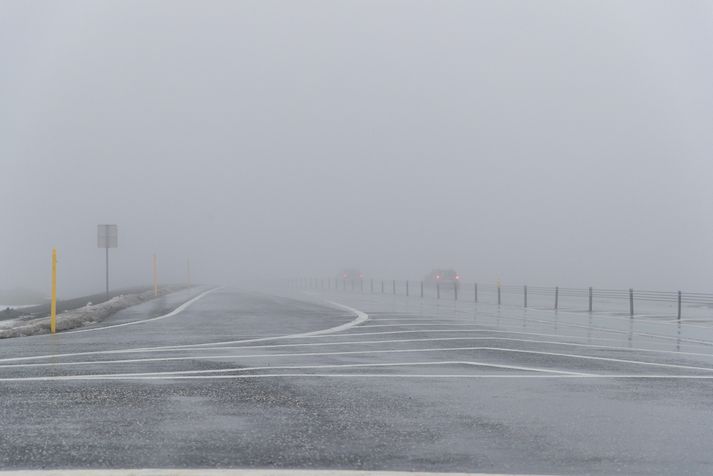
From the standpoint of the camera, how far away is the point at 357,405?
24.3 ft

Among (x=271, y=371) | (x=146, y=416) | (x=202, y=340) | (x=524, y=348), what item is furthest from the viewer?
(x=202, y=340)

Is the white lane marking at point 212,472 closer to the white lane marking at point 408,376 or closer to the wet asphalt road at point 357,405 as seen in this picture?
the wet asphalt road at point 357,405

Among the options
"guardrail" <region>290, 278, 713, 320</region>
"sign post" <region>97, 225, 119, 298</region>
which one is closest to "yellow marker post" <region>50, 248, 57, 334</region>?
"sign post" <region>97, 225, 119, 298</region>

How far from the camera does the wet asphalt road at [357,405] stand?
541 cm

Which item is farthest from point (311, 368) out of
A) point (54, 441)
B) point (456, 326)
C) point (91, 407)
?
point (456, 326)

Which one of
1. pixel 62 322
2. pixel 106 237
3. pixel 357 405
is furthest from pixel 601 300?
pixel 357 405

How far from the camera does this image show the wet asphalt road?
213 inches

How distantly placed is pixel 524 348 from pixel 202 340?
6.48m

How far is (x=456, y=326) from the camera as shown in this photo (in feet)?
63.1

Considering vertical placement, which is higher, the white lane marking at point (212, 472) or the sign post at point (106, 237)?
the sign post at point (106, 237)

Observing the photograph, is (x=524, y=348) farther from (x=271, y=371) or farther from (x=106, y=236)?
(x=106, y=236)

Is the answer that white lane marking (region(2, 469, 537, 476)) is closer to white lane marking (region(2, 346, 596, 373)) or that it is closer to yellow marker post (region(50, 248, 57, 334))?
white lane marking (region(2, 346, 596, 373))

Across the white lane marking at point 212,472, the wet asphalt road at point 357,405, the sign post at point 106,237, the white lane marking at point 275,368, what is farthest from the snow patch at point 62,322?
the white lane marking at point 212,472

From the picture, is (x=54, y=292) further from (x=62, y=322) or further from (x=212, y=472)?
(x=212, y=472)
